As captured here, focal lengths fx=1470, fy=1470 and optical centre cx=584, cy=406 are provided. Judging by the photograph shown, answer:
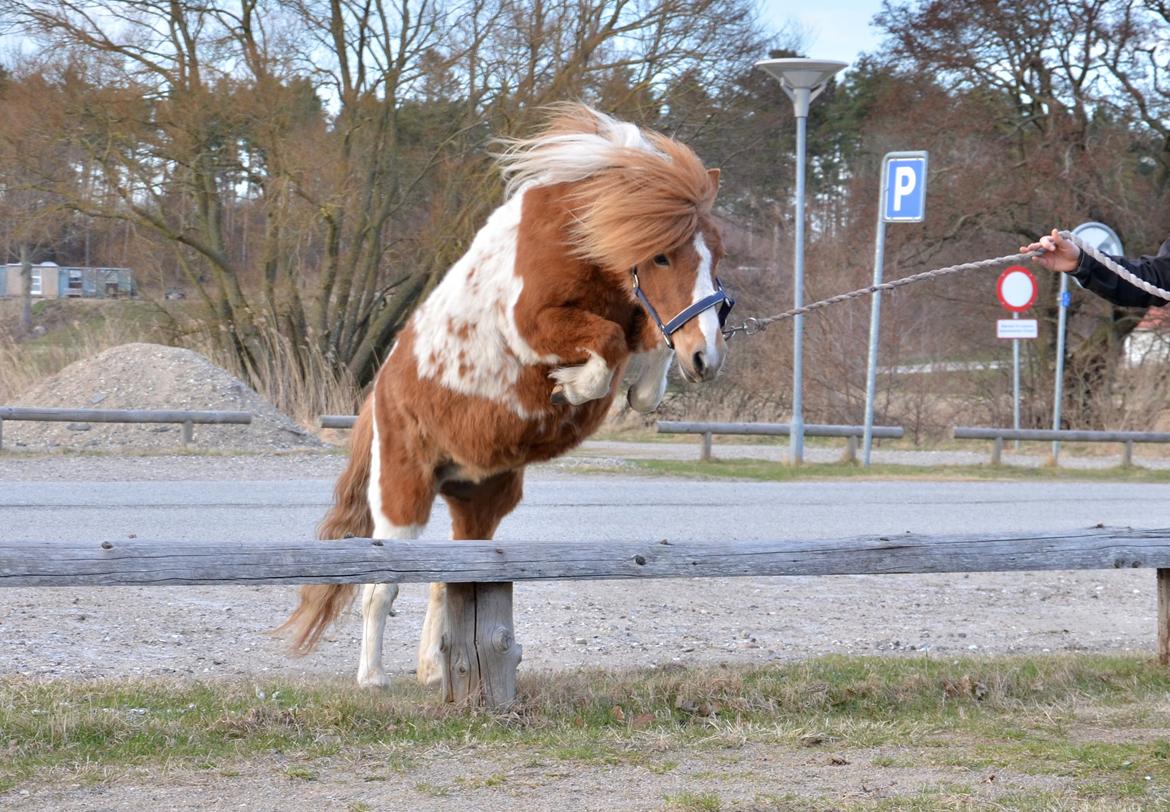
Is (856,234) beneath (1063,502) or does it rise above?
above

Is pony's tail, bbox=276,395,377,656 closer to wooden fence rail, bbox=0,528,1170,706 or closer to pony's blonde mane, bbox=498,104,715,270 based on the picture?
wooden fence rail, bbox=0,528,1170,706

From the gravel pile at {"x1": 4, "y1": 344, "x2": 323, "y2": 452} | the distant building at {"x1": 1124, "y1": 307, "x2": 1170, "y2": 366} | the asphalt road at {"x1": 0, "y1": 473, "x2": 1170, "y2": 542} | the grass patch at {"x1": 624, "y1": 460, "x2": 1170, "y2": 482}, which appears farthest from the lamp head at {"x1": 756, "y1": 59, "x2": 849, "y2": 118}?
the distant building at {"x1": 1124, "y1": 307, "x2": 1170, "y2": 366}

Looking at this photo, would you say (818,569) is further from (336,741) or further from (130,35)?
(130,35)

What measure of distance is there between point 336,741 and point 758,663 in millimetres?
2618

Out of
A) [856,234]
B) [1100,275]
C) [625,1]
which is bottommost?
Result: [1100,275]

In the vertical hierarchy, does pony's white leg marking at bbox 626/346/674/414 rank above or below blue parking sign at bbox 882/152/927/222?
below

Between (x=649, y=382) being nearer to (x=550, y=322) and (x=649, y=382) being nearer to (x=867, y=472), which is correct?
(x=550, y=322)

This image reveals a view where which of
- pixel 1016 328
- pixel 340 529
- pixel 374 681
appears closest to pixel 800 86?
pixel 1016 328

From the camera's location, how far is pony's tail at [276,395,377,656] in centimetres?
658

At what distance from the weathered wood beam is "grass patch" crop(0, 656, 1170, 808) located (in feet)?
1.73

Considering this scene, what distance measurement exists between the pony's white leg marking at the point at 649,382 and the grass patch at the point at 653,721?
1.19m

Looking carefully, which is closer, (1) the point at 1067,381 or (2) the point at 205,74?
(2) the point at 205,74

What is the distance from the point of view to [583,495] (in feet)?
49.5

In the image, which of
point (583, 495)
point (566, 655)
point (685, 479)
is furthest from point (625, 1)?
point (566, 655)
